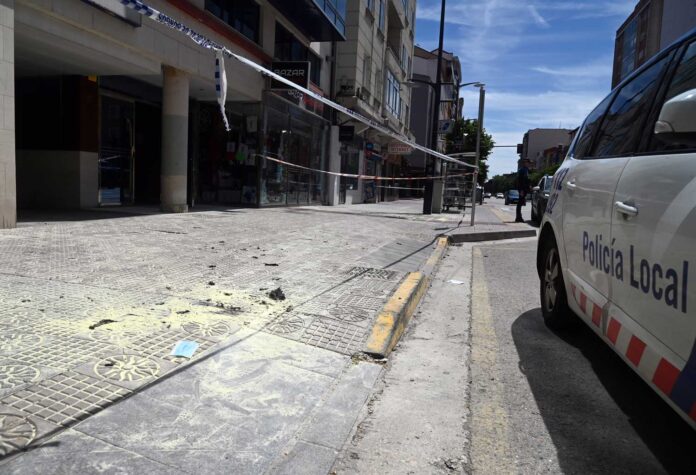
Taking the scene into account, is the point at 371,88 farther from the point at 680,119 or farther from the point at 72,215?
the point at 680,119

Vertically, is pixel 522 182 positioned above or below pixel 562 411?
above

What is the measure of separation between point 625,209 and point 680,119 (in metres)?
0.64

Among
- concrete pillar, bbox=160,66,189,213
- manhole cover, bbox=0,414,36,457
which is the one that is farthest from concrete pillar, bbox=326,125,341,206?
manhole cover, bbox=0,414,36,457

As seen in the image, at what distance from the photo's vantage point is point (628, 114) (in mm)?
3148

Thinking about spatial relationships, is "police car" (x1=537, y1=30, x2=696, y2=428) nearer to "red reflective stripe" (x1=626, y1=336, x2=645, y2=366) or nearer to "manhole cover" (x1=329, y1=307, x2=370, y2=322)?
"red reflective stripe" (x1=626, y1=336, x2=645, y2=366)

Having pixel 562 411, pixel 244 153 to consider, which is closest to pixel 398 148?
pixel 244 153

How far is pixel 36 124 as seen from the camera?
37.7 feet

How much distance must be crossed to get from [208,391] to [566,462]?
186 cm

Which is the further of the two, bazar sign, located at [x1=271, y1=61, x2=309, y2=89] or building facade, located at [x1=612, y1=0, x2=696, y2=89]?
building facade, located at [x1=612, y1=0, x2=696, y2=89]

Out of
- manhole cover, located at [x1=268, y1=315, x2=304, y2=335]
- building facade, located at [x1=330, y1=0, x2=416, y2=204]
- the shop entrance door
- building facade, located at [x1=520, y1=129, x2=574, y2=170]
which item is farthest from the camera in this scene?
building facade, located at [x1=520, y1=129, x2=574, y2=170]

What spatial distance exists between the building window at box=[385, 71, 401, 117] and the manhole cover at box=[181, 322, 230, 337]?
24.9 m

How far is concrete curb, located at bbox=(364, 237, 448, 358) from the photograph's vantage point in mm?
3653

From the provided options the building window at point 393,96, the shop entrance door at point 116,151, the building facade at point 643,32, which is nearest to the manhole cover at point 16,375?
the shop entrance door at point 116,151

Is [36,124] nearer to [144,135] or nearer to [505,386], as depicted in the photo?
[144,135]
